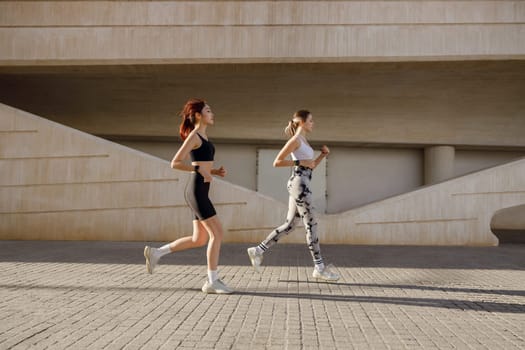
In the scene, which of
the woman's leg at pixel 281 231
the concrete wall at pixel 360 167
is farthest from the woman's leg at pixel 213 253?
the concrete wall at pixel 360 167

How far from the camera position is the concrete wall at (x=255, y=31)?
11.3m

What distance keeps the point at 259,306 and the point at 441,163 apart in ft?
41.8

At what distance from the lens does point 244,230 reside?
35.4 feet

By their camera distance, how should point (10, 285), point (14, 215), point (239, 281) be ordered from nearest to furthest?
A: point (10, 285) < point (239, 281) < point (14, 215)

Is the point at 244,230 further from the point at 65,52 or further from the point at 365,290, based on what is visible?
the point at 65,52

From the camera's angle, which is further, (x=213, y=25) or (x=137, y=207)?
(x=213, y=25)

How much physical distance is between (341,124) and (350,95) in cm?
120

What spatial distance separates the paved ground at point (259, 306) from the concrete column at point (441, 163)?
8049 mm

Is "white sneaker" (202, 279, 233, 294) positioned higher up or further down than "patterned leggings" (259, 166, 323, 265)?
further down

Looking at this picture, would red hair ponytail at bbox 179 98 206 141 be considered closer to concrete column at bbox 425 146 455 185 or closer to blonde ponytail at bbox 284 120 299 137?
blonde ponytail at bbox 284 120 299 137

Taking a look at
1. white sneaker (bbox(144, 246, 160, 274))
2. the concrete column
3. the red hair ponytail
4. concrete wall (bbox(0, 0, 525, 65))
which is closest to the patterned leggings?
the red hair ponytail

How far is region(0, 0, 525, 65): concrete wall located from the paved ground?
6146 millimetres

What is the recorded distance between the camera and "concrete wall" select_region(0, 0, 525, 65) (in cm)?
1128

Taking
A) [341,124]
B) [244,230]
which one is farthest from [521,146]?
[244,230]
